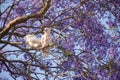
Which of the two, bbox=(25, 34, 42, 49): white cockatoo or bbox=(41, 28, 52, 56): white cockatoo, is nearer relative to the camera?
bbox=(41, 28, 52, 56): white cockatoo

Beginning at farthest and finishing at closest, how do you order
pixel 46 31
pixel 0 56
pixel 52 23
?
pixel 52 23
pixel 0 56
pixel 46 31

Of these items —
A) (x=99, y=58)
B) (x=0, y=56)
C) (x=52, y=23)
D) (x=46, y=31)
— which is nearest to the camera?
(x=46, y=31)

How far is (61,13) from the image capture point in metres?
10.2

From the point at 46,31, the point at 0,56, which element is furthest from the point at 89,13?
the point at 0,56

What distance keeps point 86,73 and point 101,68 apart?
43 cm

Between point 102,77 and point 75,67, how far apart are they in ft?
2.73

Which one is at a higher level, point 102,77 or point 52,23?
point 52,23

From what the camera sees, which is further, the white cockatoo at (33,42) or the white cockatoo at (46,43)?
the white cockatoo at (33,42)

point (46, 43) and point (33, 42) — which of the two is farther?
point (33, 42)

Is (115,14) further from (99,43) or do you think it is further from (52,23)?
(52,23)

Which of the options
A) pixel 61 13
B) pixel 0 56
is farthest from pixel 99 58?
pixel 0 56

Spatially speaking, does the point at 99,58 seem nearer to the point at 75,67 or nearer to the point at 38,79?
the point at 75,67

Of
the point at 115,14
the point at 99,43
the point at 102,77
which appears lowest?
the point at 102,77

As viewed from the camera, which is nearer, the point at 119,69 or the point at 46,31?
the point at 46,31
